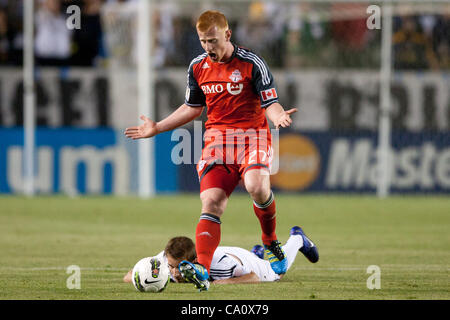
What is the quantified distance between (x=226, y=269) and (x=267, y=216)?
64 cm

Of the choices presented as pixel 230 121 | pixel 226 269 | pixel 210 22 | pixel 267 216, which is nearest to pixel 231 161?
pixel 230 121

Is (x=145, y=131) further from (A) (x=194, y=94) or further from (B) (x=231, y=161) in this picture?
(B) (x=231, y=161)

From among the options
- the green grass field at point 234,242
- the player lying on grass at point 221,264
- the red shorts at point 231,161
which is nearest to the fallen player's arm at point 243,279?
the player lying on grass at point 221,264

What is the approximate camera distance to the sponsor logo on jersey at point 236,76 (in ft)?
25.6

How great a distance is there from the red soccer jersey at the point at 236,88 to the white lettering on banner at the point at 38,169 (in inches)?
405

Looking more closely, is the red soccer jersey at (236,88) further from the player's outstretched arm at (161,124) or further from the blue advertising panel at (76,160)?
the blue advertising panel at (76,160)

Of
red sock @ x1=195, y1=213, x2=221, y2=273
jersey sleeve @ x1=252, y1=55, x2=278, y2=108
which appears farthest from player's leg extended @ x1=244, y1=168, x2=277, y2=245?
jersey sleeve @ x1=252, y1=55, x2=278, y2=108

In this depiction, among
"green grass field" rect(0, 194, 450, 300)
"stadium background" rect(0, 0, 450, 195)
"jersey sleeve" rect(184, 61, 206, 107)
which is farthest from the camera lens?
"stadium background" rect(0, 0, 450, 195)

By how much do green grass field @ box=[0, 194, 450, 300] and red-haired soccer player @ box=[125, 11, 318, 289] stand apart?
2.33 feet

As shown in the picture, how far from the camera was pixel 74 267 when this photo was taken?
884cm

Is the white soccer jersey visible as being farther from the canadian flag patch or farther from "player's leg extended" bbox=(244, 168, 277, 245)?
the canadian flag patch

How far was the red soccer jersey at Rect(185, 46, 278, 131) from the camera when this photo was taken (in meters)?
7.79
